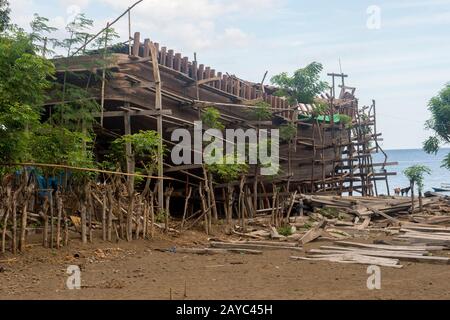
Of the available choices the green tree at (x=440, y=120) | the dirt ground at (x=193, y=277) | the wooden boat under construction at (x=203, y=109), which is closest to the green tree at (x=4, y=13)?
the wooden boat under construction at (x=203, y=109)

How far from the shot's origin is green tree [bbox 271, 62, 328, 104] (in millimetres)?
21844

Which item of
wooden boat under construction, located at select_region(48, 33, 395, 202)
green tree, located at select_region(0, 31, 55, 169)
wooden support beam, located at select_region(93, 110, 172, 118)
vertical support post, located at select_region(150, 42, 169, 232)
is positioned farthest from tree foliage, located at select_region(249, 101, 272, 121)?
green tree, located at select_region(0, 31, 55, 169)

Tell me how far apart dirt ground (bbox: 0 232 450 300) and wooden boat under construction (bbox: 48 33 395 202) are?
567cm

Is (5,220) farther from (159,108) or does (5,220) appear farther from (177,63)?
(177,63)

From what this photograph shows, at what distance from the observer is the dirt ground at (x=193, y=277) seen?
7.73 meters

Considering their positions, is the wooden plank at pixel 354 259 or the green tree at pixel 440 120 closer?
the wooden plank at pixel 354 259

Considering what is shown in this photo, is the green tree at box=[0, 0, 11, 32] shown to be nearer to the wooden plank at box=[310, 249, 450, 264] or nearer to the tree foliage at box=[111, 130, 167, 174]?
the tree foliage at box=[111, 130, 167, 174]

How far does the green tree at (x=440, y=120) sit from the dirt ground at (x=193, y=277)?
14.9m

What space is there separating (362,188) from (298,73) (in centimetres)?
1051

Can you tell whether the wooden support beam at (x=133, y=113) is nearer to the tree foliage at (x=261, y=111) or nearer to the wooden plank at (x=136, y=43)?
the wooden plank at (x=136, y=43)

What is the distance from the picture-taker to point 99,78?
51.9ft
